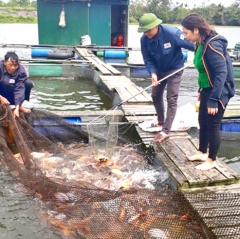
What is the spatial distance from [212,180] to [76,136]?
9.45ft

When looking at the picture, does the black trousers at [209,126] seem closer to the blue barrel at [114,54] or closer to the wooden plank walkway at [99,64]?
the wooden plank walkway at [99,64]

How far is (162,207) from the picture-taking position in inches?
142

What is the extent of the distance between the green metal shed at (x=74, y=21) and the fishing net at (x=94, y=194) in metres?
13.7

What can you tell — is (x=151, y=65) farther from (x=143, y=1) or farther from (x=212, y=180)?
(x=143, y=1)

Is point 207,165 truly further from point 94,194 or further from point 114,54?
point 114,54

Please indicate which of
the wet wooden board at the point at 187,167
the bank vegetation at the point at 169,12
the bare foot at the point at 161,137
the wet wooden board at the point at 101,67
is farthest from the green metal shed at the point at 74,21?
the bank vegetation at the point at 169,12

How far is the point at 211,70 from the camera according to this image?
4.12m

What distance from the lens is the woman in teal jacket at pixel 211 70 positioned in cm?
400

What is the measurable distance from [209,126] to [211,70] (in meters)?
0.68

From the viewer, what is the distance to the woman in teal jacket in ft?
13.1

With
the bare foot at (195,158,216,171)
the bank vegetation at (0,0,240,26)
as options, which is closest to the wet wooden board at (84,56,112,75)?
the bare foot at (195,158,216,171)

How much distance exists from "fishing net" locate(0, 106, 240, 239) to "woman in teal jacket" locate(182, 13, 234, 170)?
1017mm

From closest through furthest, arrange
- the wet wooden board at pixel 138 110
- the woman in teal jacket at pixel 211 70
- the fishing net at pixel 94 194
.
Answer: the fishing net at pixel 94 194, the woman in teal jacket at pixel 211 70, the wet wooden board at pixel 138 110

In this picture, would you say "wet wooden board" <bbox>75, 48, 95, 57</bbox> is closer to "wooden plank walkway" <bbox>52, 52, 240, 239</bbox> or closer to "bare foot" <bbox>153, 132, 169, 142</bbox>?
"wooden plank walkway" <bbox>52, 52, 240, 239</bbox>
